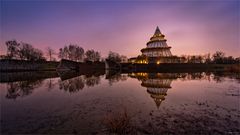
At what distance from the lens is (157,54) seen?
284 feet

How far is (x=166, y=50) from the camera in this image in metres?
87.6

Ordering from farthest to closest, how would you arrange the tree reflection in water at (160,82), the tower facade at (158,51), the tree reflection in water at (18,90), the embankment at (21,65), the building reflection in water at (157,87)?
1. the tower facade at (158,51)
2. the embankment at (21,65)
3. the tree reflection in water at (18,90)
4. the tree reflection in water at (160,82)
5. the building reflection in water at (157,87)

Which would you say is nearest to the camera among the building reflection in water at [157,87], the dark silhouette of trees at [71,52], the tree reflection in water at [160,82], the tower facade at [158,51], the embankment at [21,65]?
the building reflection in water at [157,87]

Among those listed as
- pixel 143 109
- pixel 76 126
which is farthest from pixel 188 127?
pixel 76 126

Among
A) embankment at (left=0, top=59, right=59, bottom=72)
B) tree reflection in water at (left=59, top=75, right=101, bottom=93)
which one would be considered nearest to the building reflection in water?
tree reflection in water at (left=59, top=75, right=101, bottom=93)

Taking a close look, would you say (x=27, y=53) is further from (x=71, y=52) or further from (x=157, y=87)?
(x=157, y=87)

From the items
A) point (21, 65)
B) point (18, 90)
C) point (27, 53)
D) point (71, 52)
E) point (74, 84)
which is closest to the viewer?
point (18, 90)

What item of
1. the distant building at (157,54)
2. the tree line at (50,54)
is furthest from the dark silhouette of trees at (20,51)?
the distant building at (157,54)

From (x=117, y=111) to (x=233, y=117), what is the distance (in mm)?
6185

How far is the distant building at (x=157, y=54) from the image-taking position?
268 feet

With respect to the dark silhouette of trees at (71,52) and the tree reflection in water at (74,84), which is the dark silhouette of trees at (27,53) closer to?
the dark silhouette of trees at (71,52)

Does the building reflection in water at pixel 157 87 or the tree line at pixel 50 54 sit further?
the tree line at pixel 50 54

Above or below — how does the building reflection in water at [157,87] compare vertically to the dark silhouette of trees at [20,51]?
below

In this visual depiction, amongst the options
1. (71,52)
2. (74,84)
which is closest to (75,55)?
(71,52)
